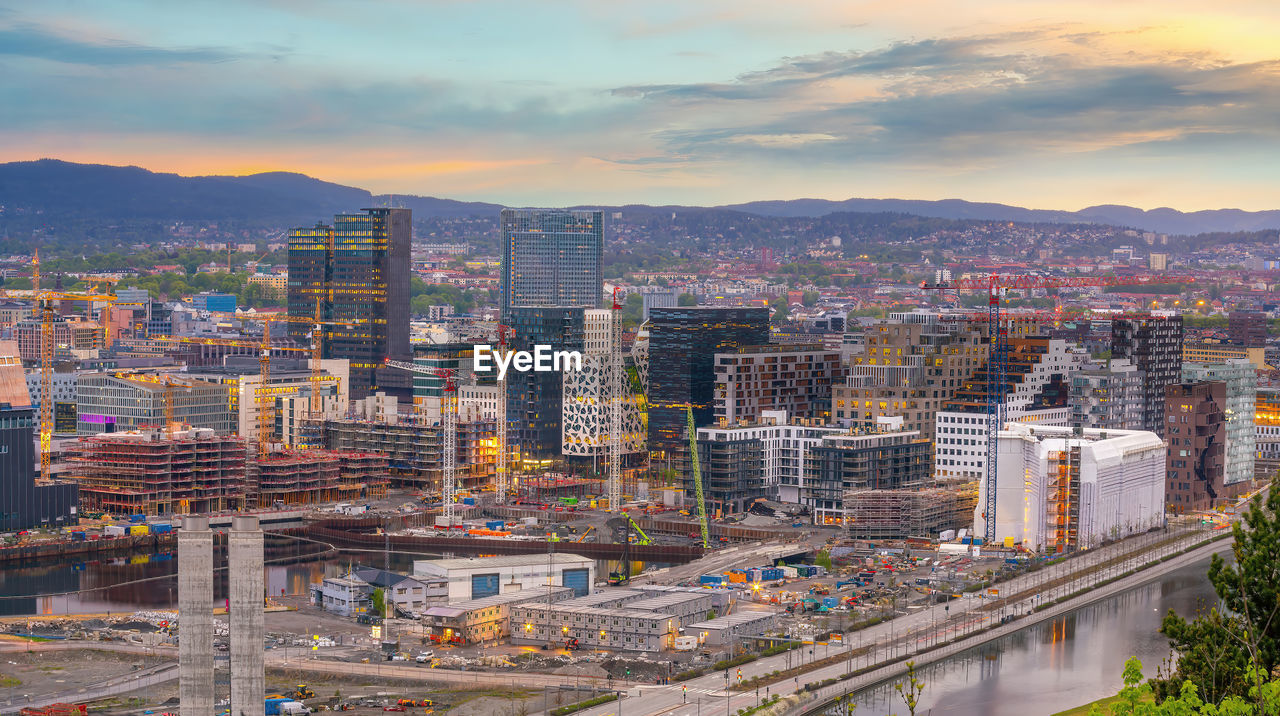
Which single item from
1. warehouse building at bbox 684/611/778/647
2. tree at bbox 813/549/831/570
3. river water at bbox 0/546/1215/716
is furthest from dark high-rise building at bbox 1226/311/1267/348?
warehouse building at bbox 684/611/778/647

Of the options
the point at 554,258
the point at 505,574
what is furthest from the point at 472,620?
the point at 554,258

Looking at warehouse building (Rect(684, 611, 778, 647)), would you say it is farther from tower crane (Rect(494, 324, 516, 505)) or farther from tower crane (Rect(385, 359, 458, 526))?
tower crane (Rect(494, 324, 516, 505))

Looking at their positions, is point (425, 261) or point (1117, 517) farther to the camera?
point (425, 261)

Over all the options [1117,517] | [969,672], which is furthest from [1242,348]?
[969,672]

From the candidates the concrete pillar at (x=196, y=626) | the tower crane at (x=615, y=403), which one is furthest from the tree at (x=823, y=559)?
the concrete pillar at (x=196, y=626)

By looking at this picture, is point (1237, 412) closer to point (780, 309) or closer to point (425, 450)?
point (425, 450)

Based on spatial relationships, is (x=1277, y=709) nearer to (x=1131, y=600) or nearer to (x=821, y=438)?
(x=1131, y=600)
